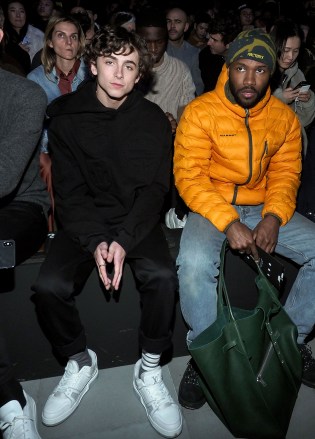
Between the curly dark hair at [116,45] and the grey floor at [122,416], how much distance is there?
5.23 ft

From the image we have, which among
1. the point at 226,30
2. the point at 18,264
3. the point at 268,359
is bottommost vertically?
the point at 268,359

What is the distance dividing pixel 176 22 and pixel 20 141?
10.1 feet

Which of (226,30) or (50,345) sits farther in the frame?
(226,30)

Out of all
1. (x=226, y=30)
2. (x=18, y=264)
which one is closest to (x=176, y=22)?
(x=226, y=30)

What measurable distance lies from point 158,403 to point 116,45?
5.55 feet

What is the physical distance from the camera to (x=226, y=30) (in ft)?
14.1

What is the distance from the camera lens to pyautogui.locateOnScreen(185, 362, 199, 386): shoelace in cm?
220

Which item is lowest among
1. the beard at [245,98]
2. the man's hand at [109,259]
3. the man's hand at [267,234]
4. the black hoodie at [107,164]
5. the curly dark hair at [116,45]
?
the man's hand at [109,259]

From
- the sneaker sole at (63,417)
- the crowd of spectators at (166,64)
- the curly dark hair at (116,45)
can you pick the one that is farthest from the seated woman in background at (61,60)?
the sneaker sole at (63,417)

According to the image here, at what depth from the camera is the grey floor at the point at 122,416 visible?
2018 millimetres

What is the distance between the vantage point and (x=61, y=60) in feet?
10.9

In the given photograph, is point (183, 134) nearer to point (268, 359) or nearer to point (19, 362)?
point (268, 359)

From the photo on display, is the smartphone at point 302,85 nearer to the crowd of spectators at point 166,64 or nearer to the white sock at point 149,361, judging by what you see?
→ the crowd of spectators at point 166,64

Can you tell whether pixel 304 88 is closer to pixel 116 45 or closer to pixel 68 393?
pixel 116 45
